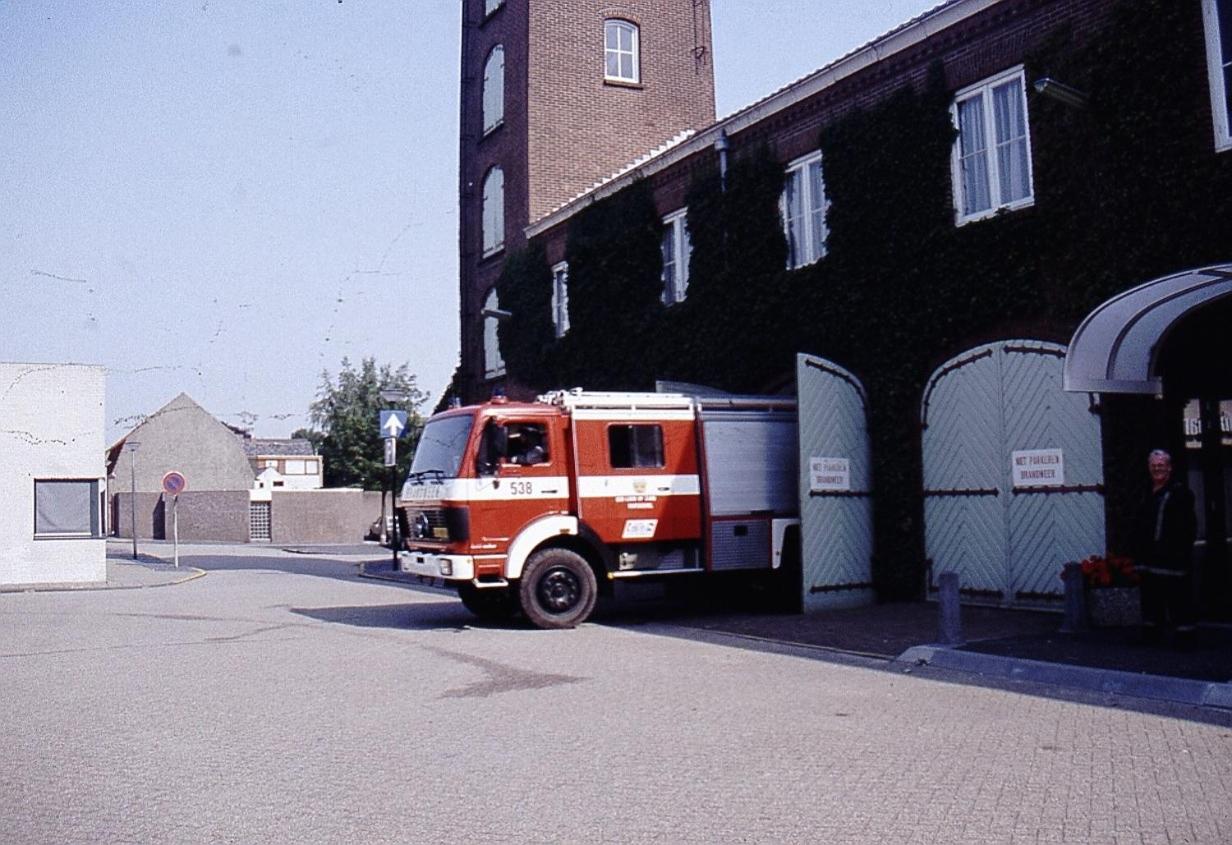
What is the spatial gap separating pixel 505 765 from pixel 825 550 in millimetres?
9069

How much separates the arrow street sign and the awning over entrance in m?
14.9

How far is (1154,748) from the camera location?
6.75 m

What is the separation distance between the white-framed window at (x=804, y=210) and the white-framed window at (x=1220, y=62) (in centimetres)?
628

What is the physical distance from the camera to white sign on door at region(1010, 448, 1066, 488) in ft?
43.8

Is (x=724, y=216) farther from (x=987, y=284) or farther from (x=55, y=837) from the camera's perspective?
(x=55, y=837)

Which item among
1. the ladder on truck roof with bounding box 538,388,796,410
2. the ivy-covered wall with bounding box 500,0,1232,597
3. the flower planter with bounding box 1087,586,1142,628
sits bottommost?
the flower planter with bounding box 1087,586,1142,628

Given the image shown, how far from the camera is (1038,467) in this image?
535 inches

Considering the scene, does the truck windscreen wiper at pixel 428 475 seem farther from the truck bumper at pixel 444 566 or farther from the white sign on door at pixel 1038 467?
the white sign on door at pixel 1038 467

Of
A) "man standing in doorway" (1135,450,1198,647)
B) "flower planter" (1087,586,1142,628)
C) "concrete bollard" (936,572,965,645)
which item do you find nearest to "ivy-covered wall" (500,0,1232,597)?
"flower planter" (1087,586,1142,628)

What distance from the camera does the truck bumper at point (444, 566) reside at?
13133 millimetres

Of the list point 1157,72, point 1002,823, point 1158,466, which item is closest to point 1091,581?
point 1158,466

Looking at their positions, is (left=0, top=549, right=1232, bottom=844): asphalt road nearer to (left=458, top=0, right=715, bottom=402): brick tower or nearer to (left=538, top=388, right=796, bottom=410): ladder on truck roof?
(left=538, top=388, right=796, bottom=410): ladder on truck roof

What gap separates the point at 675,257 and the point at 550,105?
25.9ft

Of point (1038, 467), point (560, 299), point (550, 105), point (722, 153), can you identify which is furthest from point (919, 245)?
point (550, 105)
